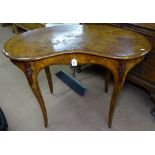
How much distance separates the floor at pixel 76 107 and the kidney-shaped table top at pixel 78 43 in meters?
0.73

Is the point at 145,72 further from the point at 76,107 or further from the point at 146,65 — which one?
the point at 76,107

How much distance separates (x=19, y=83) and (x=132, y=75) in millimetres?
1292

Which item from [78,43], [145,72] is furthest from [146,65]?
[78,43]

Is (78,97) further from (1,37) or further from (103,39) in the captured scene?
(1,37)

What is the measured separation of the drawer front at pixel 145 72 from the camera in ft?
5.02

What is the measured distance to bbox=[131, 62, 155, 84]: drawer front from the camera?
60.2 inches

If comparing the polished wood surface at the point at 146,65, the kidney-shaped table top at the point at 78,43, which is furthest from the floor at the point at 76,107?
the kidney-shaped table top at the point at 78,43

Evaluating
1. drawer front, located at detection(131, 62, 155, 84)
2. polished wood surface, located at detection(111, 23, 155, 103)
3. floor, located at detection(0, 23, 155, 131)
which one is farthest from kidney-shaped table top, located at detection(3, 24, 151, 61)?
floor, located at detection(0, 23, 155, 131)

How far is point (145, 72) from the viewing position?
1.58m

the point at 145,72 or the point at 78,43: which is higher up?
the point at 78,43

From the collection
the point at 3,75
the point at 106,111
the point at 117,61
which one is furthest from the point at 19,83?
the point at 117,61

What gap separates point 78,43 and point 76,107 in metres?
0.76

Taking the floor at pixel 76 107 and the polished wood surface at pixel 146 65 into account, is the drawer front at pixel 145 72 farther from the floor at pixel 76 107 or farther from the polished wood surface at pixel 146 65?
the floor at pixel 76 107

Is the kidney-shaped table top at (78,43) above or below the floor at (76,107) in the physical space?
above
